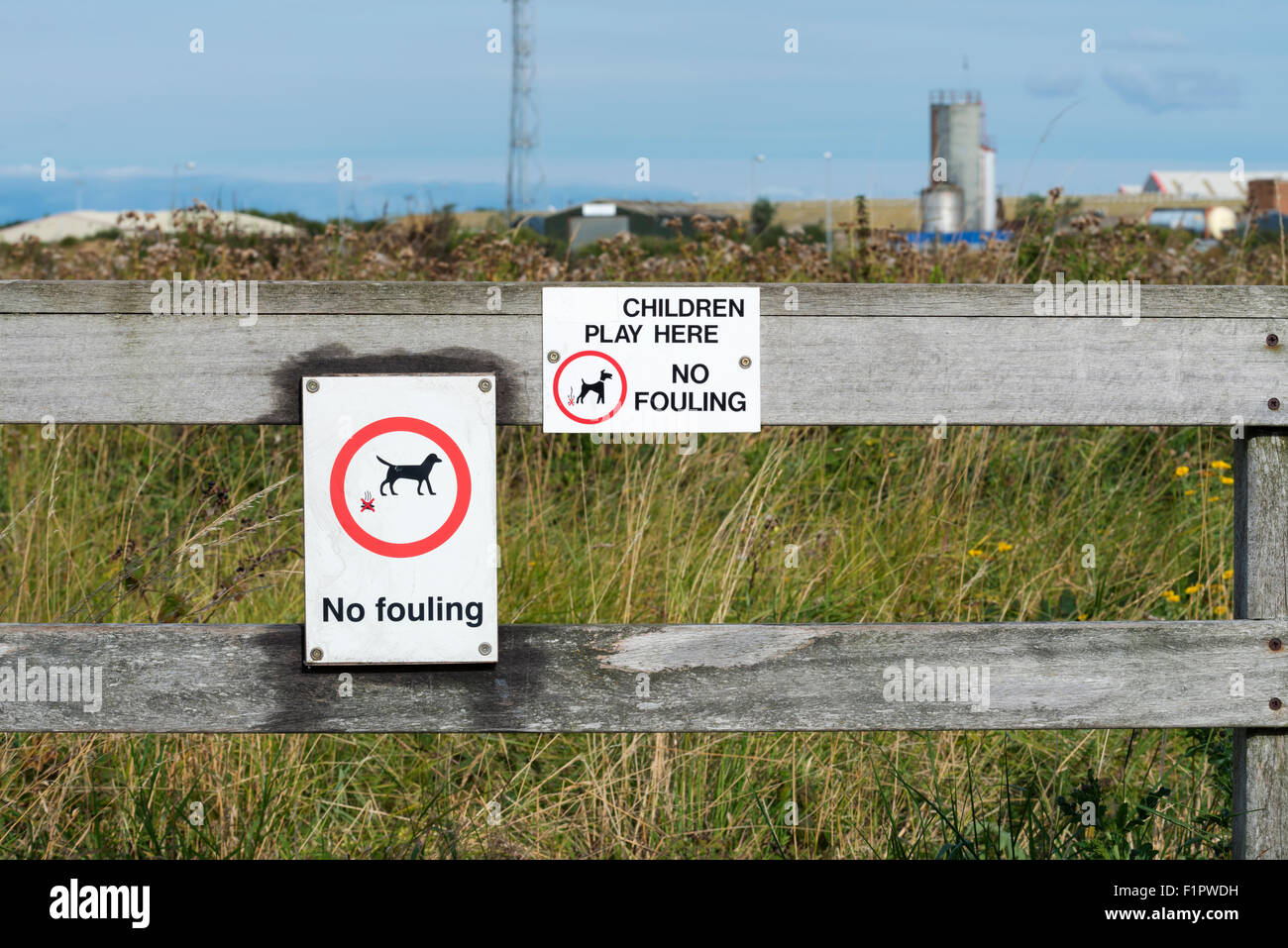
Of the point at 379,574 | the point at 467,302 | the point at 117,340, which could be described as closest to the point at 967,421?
the point at 467,302

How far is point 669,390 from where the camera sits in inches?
91.7

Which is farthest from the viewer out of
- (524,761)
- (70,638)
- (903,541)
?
(903,541)

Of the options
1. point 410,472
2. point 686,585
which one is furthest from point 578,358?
point 686,585

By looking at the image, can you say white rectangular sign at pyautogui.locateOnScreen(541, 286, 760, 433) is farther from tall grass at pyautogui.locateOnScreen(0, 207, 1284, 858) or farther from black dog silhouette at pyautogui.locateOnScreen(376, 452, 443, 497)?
tall grass at pyautogui.locateOnScreen(0, 207, 1284, 858)

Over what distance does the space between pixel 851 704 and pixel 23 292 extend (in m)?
1.83

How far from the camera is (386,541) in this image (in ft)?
7.56

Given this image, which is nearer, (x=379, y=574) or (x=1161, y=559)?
(x=379, y=574)

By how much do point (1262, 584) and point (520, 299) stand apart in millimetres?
1610

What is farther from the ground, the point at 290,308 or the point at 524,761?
the point at 290,308

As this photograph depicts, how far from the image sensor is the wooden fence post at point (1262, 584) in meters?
2.35

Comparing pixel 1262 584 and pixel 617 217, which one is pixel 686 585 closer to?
pixel 1262 584

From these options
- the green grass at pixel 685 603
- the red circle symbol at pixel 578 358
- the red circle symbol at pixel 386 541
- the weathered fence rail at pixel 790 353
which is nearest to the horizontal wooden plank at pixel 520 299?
the weathered fence rail at pixel 790 353

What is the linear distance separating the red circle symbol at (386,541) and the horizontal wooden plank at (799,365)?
118 millimetres
